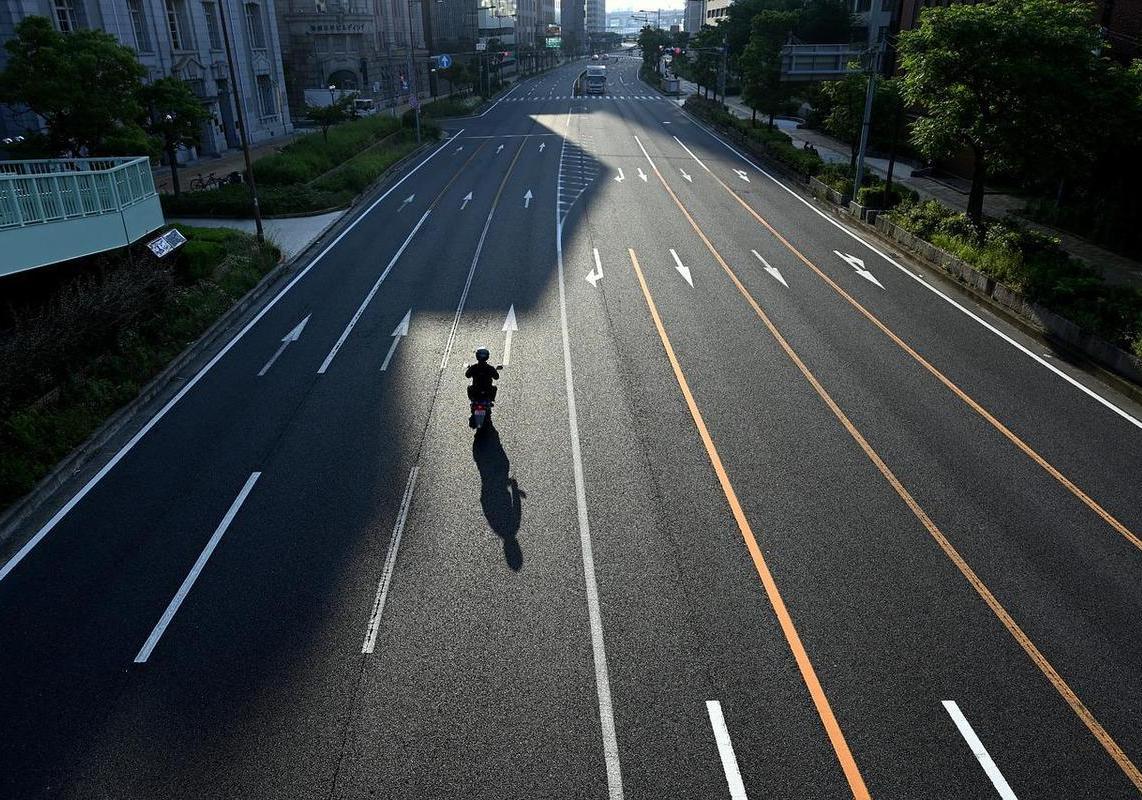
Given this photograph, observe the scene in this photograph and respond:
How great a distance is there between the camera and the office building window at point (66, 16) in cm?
3719

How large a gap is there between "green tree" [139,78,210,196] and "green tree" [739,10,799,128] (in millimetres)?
34297

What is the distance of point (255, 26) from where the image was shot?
56625 mm

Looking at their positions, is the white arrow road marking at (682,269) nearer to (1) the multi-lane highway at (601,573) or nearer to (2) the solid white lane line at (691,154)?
(1) the multi-lane highway at (601,573)

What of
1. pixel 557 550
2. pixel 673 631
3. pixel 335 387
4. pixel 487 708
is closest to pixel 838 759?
pixel 673 631

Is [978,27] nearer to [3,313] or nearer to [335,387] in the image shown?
[335,387]

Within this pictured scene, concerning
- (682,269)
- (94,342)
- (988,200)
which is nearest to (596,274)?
(682,269)

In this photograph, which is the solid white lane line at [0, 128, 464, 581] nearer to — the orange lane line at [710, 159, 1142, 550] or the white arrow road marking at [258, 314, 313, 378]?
Answer: the white arrow road marking at [258, 314, 313, 378]

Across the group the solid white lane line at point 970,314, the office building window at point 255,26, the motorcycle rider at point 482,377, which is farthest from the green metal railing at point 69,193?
the office building window at point 255,26

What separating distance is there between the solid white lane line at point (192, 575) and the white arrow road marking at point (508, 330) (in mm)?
6745

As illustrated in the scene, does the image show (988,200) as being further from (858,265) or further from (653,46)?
(653,46)

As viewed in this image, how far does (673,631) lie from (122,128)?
30.1 meters

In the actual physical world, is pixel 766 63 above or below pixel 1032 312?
above

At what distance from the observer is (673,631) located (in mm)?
9625

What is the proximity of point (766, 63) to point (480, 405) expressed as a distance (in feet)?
145
